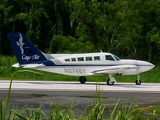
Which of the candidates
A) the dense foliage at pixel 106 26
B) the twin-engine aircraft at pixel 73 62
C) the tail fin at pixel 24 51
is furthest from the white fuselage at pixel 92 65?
the dense foliage at pixel 106 26

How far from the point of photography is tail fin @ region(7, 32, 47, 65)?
28.2m

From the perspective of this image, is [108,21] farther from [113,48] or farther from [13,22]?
[13,22]

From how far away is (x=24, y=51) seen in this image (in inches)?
1125

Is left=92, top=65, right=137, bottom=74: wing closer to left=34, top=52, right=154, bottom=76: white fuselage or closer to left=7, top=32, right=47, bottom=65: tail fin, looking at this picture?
left=34, top=52, right=154, bottom=76: white fuselage

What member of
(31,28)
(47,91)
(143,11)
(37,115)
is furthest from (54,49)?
(37,115)

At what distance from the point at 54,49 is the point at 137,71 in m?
19.6

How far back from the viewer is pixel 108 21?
40031mm

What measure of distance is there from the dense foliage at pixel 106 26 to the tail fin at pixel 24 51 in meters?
11.9

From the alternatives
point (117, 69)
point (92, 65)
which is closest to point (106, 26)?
point (92, 65)

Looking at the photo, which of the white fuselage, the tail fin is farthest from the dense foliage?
the tail fin

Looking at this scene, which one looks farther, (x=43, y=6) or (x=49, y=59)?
(x=43, y=6)

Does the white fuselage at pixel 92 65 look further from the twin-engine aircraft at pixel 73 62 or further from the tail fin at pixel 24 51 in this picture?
the tail fin at pixel 24 51

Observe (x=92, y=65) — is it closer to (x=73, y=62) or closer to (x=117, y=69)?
(x=73, y=62)

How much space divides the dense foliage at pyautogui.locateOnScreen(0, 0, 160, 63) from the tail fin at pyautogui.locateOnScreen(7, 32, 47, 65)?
11.9m
